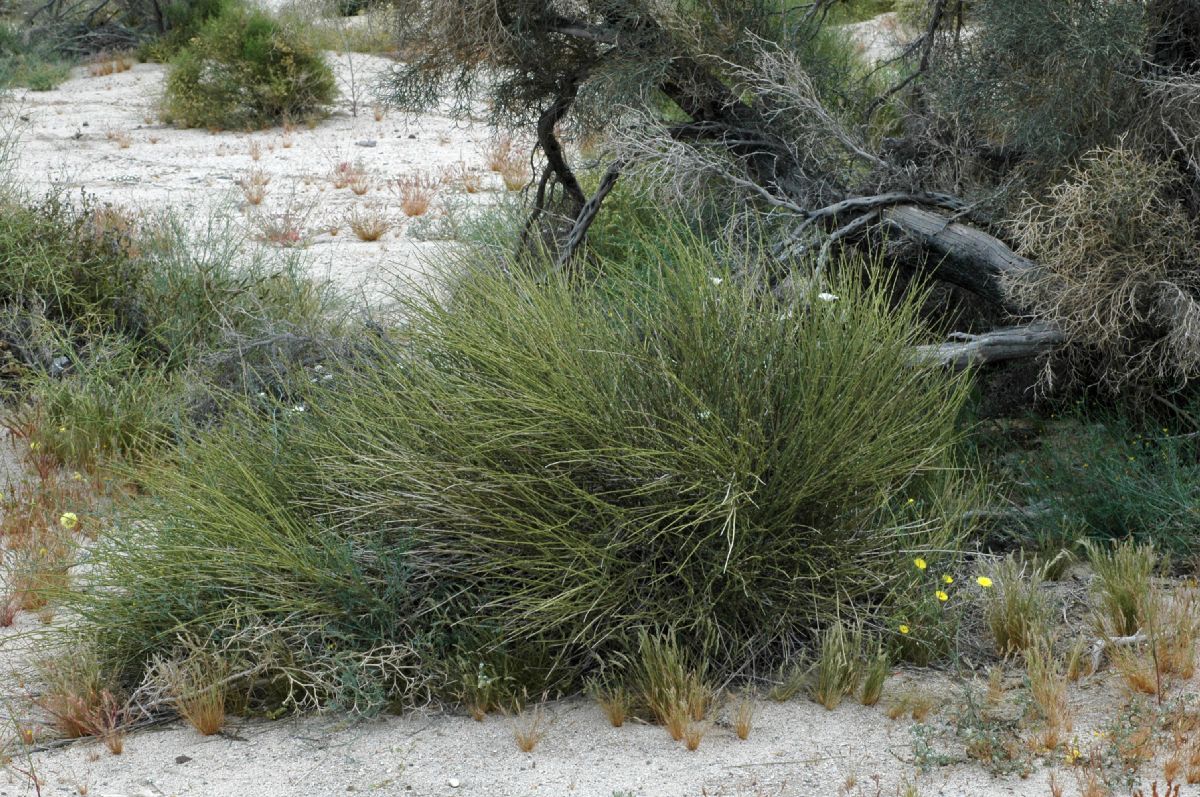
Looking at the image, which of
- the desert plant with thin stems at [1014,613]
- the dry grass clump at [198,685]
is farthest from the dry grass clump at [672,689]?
the dry grass clump at [198,685]

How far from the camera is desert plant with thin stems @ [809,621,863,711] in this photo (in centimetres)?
365

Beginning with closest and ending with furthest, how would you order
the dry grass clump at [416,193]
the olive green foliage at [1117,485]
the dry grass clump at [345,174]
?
the olive green foliage at [1117,485], the dry grass clump at [416,193], the dry grass clump at [345,174]

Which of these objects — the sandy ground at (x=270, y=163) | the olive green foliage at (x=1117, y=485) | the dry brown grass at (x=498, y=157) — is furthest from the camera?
the dry brown grass at (x=498, y=157)

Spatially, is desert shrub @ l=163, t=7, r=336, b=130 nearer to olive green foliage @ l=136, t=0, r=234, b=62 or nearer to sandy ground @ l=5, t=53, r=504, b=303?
sandy ground @ l=5, t=53, r=504, b=303

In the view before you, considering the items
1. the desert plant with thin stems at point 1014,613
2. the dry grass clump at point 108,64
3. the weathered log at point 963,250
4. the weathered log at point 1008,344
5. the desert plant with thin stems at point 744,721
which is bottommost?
the desert plant with thin stems at point 744,721

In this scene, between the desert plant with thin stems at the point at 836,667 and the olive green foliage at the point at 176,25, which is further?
the olive green foliage at the point at 176,25

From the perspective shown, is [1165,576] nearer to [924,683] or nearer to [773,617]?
[924,683]

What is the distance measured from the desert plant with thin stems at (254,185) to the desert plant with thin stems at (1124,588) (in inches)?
373

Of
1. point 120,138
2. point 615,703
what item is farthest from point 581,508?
point 120,138

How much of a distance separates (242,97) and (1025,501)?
1348cm

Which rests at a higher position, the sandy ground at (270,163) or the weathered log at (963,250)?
the weathered log at (963,250)

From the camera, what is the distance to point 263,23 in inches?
660

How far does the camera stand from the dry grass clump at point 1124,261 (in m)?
4.94

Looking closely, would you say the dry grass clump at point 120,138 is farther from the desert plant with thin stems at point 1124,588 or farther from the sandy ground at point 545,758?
the desert plant with thin stems at point 1124,588
